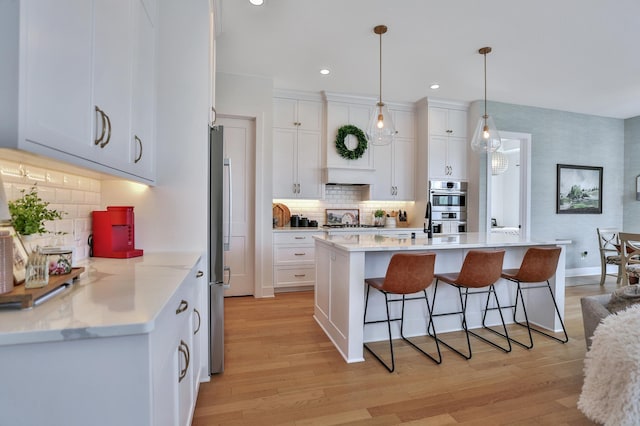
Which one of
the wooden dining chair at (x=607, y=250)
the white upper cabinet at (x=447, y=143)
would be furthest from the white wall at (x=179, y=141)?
the wooden dining chair at (x=607, y=250)

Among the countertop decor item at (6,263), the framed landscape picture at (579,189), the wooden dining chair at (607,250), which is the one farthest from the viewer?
the framed landscape picture at (579,189)

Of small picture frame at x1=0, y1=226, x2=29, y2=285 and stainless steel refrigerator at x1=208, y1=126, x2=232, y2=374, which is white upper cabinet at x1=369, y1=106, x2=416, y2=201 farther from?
small picture frame at x1=0, y1=226, x2=29, y2=285

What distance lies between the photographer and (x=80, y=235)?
185 centimetres

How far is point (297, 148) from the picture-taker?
479 centimetres

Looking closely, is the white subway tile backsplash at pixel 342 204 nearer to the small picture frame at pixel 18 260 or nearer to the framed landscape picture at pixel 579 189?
the framed landscape picture at pixel 579 189

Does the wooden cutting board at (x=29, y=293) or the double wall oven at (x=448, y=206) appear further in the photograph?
the double wall oven at (x=448, y=206)

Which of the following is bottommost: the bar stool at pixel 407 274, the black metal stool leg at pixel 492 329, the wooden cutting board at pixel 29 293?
the black metal stool leg at pixel 492 329

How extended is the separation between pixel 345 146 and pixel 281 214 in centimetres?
145

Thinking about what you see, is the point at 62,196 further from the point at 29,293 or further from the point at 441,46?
the point at 441,46

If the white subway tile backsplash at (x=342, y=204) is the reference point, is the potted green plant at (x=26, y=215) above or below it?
below

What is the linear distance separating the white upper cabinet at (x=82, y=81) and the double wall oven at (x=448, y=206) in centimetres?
442

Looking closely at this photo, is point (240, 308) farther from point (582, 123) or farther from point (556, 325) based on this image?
point (582, 123)

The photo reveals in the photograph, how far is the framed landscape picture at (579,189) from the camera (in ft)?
18.6

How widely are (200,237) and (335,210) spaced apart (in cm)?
331
